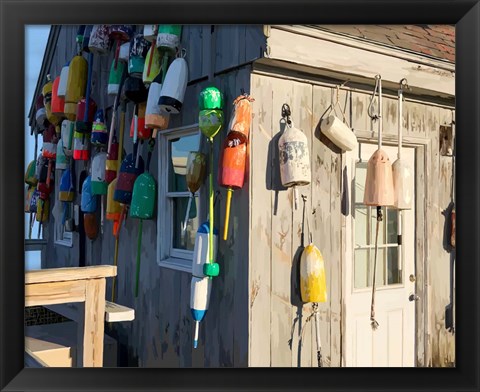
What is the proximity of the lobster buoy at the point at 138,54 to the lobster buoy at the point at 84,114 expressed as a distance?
1182 millimetres

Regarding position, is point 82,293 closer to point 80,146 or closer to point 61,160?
point 80,146

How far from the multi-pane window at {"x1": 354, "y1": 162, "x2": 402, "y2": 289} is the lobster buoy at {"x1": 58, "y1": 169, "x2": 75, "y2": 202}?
351 centimetres

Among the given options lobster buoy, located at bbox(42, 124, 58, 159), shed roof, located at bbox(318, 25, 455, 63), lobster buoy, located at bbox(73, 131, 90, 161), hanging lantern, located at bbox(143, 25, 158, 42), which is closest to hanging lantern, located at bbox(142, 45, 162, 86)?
hanging lantern, located at bbox(143, 25, 158, 42)

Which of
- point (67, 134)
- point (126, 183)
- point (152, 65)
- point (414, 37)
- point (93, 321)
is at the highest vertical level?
point (414, 37)

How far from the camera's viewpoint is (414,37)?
3301mm

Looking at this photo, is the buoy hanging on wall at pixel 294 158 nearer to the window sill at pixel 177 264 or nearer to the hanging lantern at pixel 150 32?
the window sill at pixel 177 264

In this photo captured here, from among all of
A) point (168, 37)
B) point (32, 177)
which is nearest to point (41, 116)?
point (32, 177)

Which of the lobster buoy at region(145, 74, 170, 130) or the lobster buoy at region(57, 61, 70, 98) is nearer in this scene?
the lobster buoy at region(145, 74, 170, 130)

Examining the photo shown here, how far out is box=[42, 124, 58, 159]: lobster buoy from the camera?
5840mm

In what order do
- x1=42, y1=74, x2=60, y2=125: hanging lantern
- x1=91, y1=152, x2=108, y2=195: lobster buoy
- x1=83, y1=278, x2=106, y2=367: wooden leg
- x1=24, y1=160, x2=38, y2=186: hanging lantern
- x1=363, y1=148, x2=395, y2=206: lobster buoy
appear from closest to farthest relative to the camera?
1. x1=83, y1=278, x2=106, y2=367: wooden leg
2. x1=363, y1=148, x2=395, y2=206: lobster buoy
3. x1=91, y1=152, x2=108, y2=195: lobster buoy
4. x1=42, y1=74, x2=60, y2=125: hanging lantern
5. x1=24, y1=160, x2=38, y2=186: hanging lantern

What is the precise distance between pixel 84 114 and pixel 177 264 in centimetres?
202

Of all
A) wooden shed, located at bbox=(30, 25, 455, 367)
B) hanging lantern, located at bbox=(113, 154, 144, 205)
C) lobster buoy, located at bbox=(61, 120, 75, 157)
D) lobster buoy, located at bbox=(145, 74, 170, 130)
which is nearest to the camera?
wooden shed, located at bbox=(30, 25, 455, 367)

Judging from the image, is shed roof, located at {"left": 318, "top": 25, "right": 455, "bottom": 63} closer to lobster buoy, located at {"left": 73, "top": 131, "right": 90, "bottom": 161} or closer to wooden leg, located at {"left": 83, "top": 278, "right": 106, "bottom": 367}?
wooden leg, located at {"left": 83, "top": 278, "right": 106, "bottom": 367}

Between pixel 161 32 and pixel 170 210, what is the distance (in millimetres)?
1242
